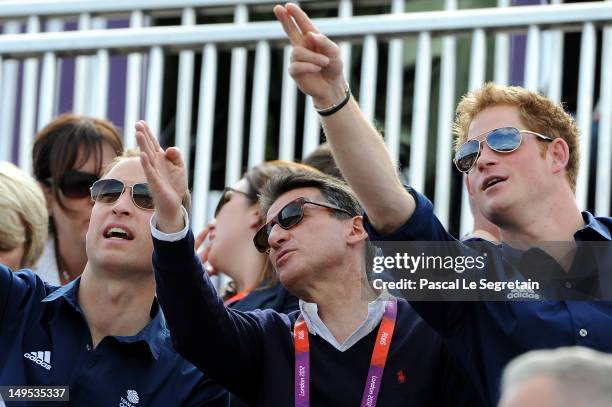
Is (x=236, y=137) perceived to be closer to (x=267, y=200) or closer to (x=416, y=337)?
(x=267, y=200)

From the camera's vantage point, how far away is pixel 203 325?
3850 millimetres

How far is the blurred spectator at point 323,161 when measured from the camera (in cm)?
529

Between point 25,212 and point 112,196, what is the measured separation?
1.65 ft

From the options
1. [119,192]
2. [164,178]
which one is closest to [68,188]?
[119,192]

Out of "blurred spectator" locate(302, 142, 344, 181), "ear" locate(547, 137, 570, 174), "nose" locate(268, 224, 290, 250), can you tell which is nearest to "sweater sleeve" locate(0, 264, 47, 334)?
"nose" locate(268, 224, 290, 250)

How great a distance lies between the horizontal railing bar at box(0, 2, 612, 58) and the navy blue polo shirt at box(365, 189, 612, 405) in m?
2.28

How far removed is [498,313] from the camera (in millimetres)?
3857

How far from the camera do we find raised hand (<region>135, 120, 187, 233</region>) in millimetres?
3807

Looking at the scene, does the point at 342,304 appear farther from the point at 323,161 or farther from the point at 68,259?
the point at 68,259

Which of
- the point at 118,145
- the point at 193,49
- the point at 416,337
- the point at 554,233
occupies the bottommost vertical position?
the point at 416,337

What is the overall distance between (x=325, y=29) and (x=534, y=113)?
208cm

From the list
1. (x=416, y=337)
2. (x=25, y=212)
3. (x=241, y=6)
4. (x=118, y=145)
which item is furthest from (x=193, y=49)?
(x=416, y=337)

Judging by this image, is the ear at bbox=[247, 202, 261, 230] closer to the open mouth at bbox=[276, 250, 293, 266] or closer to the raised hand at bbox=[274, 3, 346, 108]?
the open mouth at bbox=[276, 250, 293, 266]

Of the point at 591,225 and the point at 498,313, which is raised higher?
the point at 591,225
